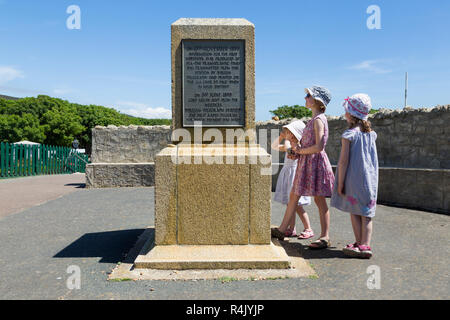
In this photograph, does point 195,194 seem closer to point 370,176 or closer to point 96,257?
point 96,257

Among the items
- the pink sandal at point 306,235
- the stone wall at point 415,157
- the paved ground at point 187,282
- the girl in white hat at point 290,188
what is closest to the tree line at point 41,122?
the paved ground at point 187,282

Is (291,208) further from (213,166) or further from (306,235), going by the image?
(213,166)

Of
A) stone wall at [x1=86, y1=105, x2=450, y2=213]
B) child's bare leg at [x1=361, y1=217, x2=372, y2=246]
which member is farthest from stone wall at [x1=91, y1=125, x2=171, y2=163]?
child's bare leg at [x1=361, y1=217, x2=372, y2=246]

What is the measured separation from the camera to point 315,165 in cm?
438

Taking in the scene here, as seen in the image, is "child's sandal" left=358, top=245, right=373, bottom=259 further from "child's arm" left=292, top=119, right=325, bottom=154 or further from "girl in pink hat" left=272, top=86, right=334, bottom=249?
"child's arm" left=292, top=119, right=325, bottom=154

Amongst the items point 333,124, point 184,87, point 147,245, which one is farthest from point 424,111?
point 147,245

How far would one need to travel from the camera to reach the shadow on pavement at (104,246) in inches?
168

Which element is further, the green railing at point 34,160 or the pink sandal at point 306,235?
the green railing at point 34,160

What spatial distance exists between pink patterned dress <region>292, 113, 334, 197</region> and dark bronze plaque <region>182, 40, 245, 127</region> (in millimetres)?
858

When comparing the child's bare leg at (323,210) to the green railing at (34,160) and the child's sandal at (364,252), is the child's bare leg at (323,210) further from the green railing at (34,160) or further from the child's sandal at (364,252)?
the green railing at (34,160)

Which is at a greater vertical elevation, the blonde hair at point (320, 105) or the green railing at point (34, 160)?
the blonde hair at point (320, 105)

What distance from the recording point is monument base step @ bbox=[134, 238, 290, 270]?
3.61 m

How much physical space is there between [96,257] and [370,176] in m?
3.22

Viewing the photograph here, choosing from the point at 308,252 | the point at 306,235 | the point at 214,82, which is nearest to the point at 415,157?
the point at 306,235
